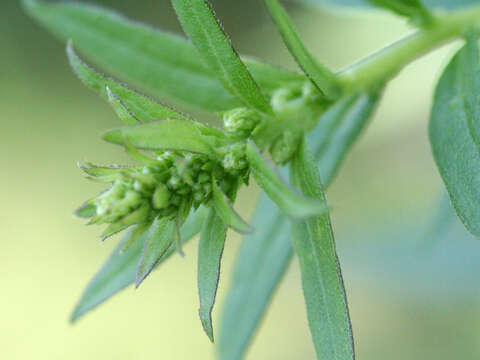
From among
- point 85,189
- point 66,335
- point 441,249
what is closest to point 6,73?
point 85,189

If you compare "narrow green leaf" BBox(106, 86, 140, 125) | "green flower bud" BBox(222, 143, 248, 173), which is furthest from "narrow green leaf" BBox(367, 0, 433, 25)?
"narrow green leaf" BBox(106, 86, 140, 125)

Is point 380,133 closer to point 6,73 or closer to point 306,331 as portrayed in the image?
point 306,331

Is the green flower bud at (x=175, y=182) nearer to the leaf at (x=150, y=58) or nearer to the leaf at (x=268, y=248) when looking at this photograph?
the leaf at (x=150, y=58)

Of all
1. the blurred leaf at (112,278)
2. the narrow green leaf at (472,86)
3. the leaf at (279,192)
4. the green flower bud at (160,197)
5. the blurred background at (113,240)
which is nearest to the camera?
the leaf at (279,192)

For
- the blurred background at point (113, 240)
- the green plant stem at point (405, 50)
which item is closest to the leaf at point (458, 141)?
the green plant stem at point (405, 50)

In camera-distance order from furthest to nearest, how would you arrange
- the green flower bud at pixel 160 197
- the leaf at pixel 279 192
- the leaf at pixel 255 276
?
the leaf at pixel 255 276 → the green flower bud at pixel 160 197 → the leaf at pixel 279 192

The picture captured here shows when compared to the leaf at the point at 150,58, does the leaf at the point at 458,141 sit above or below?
below
